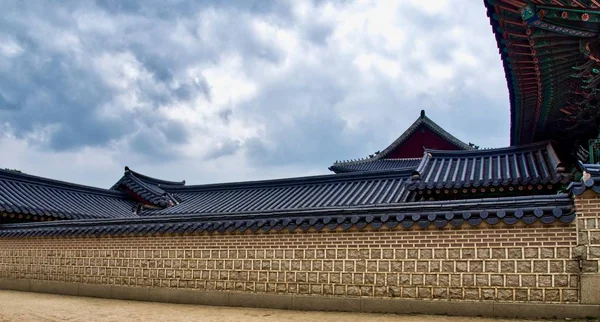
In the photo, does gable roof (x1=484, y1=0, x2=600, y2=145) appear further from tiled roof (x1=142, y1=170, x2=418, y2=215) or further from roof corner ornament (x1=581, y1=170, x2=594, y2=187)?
tiled roof (x1=142, y1=170, x2=418, y2=215)

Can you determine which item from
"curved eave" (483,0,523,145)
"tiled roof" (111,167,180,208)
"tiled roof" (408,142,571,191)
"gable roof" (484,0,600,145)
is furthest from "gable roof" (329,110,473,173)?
"gable roof" (484,0,600,145)

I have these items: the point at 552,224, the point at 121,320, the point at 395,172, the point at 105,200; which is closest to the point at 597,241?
the point at 552,224

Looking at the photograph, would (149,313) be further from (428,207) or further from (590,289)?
(590,289)

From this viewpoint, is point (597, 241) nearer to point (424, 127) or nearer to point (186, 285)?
point (186, 285)

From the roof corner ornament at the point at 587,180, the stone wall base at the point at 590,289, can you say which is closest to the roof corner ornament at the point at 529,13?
the roof corner ornament at the point at 587,180

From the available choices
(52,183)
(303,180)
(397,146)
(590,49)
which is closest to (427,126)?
(397,146)

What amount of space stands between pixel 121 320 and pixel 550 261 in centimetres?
594

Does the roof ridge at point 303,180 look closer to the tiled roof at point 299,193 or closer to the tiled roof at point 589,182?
the tiled roof at point 299,193

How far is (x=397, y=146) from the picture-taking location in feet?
97.0

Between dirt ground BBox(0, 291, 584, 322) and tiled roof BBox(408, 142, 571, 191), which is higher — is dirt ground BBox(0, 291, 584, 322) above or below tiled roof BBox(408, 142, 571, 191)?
below

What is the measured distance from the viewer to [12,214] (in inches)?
583

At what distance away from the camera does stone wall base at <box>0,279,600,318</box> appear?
659cm

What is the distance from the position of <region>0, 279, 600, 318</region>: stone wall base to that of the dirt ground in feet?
0.61

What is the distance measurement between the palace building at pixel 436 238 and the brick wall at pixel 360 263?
2 cm
